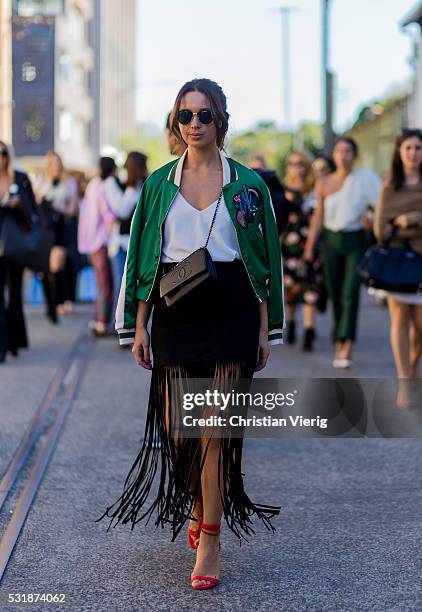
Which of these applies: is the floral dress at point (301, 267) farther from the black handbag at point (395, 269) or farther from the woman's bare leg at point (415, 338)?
the black handbag at point (395, 269)

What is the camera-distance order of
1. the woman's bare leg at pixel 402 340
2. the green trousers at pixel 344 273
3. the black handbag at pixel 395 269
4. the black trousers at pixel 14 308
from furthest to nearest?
the black trousers at pixel 14 308
the green trousers at pixel 344 273
the woman's bare leg at pixel 402 340
the black handbag at pixel 395 269

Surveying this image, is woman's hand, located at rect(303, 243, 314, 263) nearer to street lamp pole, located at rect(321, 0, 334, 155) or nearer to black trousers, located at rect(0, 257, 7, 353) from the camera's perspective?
black trousers, located at rect(0, 257, 7, 353)

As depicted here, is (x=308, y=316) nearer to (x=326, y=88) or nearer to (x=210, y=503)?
(x=210, y=503)

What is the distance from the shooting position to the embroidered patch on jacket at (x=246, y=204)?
4477 mm

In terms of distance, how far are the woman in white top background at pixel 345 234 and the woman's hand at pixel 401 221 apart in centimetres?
224

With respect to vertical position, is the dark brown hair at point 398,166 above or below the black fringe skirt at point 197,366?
above

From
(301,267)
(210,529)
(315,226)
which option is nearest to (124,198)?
(301,267)

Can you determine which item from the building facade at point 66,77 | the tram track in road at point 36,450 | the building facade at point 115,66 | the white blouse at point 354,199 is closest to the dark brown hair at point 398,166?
the white blouse at point 354,199

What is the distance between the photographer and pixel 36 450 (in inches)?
278

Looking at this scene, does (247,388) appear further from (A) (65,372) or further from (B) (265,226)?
(A) (65,372)

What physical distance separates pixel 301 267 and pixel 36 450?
5.78 meters

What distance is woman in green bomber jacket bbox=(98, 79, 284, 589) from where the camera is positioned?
176 inches

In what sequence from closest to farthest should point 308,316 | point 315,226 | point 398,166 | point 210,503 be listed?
1. point 210,503
2. point 398,166
3. point 315,226
4. point 308,316

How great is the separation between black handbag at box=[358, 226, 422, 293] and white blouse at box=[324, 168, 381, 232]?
2.19 metres
